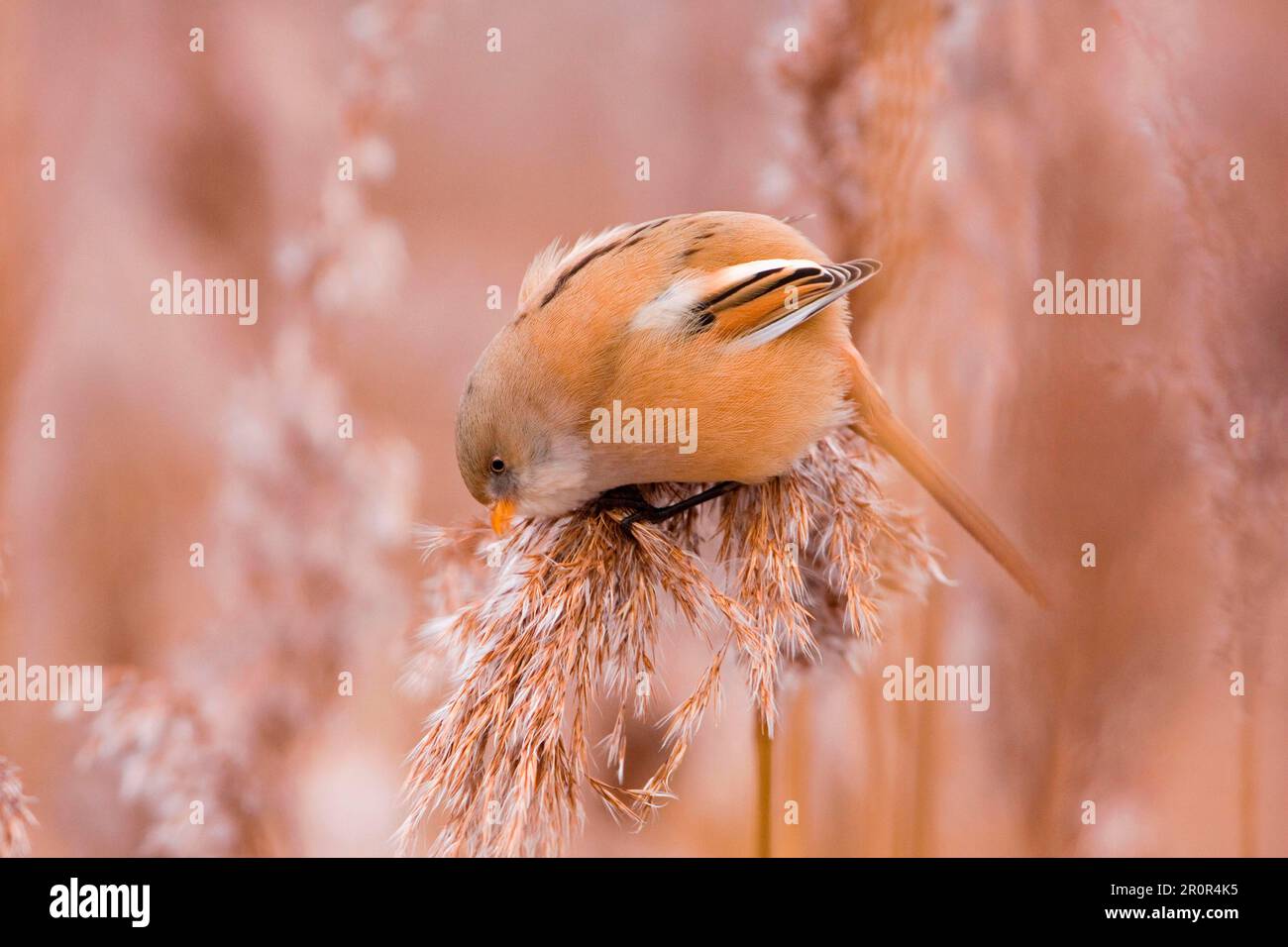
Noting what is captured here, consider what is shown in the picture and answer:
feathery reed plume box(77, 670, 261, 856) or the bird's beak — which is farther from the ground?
the bird's beak

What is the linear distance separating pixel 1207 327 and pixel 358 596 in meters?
2.09

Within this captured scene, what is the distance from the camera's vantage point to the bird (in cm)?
192

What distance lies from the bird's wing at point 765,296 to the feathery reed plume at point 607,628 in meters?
0.31

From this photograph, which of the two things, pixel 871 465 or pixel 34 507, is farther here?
pixel 34 507

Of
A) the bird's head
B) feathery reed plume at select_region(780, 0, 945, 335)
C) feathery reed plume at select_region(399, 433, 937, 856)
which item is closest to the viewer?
feathery reed plume at select_region(399, 433, 937, 856)

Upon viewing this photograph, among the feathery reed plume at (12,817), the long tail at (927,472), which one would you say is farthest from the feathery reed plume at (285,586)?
the long tail at (927,472)

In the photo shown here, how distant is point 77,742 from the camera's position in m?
2.53

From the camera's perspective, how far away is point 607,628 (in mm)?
1737

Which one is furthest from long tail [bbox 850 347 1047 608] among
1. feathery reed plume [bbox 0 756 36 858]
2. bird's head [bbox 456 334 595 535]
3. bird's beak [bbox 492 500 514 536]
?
feathery reed plume [bbox 0 756 36 858]

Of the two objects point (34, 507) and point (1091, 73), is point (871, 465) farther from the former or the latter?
point (34, 507)

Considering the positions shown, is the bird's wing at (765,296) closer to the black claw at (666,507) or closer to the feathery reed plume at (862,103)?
the feathery reed plume at (862,103)

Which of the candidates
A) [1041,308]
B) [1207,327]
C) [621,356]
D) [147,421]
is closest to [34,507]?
[147,421]

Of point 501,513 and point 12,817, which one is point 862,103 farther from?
point 12,817

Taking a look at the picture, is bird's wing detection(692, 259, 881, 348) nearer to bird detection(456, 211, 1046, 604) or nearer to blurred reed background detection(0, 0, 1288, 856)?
bird detection(456, 211, 1046, 604)
